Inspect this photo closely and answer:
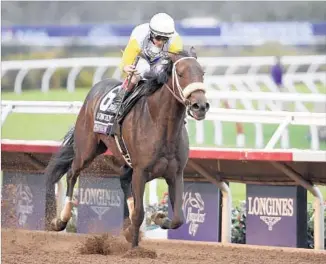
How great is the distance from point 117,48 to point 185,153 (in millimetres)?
13266

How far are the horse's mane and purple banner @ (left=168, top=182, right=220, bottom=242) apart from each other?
1635 mm

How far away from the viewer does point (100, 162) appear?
867cm

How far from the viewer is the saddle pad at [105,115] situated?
7078mm

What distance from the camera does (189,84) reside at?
6066 millimetres

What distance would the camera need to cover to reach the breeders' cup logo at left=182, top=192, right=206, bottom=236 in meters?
8.14

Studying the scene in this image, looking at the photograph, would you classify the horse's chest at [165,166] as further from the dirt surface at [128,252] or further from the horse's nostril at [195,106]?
the horse's nostril at [195,106]

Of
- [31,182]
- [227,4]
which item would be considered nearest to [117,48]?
[227,4]

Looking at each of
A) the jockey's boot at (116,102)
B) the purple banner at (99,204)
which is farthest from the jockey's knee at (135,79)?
the purple banner at (99,204)

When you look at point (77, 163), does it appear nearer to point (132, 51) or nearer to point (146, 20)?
point (132, 51)

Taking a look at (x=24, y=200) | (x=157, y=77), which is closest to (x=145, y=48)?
(x=157, y=77)

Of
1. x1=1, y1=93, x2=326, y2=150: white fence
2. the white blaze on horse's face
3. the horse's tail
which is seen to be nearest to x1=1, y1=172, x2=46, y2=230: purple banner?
x1=1, y1=93, x2=326, y2=150: white fence

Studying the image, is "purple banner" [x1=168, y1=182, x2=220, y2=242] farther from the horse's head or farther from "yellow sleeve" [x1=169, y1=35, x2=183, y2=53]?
the horse's head

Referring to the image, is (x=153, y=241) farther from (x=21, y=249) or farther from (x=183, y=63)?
(x=183, y=63)

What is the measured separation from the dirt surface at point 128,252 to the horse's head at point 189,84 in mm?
995
